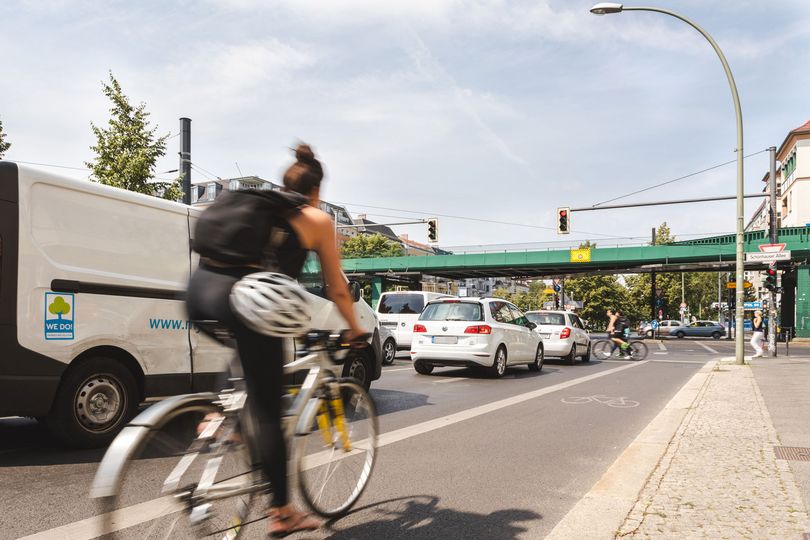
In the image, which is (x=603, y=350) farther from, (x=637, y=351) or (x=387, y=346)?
(x=387, y=346)

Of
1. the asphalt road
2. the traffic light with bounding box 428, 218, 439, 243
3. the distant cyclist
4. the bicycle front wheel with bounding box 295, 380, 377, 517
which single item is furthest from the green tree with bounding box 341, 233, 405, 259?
the bicycle front wheel with bounding box 295, 380, 377, 517

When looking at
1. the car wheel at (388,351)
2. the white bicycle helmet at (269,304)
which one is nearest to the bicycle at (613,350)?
the car wheel at (388,351)

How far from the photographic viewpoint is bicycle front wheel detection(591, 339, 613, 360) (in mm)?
21234

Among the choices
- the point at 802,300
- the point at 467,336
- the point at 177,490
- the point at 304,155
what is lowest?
the point at 802,300

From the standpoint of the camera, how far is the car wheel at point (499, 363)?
41.9 ft

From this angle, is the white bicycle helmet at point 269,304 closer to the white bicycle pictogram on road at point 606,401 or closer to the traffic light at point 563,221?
the white bicycle pictogram on road at point 606,401

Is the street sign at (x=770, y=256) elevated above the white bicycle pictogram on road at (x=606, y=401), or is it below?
above

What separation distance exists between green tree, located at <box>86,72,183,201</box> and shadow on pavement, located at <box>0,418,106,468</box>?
15.5 metres

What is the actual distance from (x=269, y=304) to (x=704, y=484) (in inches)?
126

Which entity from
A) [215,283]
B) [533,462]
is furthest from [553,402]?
[215,283]

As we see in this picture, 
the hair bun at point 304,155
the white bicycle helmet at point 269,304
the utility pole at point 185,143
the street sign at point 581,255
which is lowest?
the white bicycle helmet at point 269,304

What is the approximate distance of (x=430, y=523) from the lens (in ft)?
12.0

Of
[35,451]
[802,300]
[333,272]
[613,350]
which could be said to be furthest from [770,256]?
[802,300]

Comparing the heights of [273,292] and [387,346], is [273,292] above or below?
above
